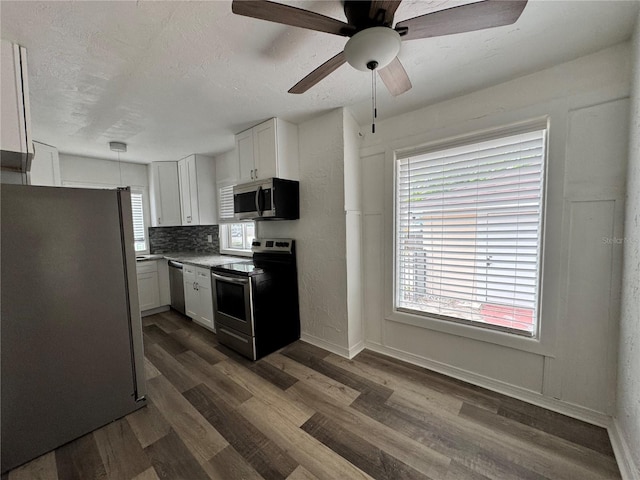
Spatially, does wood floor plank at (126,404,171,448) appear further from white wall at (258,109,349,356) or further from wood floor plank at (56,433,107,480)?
white wall at (258,109,349,356)

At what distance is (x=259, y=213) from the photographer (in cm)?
264

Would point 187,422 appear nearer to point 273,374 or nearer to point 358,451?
point 273,374

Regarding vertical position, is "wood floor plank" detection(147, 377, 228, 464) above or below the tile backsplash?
below

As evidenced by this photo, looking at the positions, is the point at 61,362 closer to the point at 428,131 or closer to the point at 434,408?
the point at 434,408

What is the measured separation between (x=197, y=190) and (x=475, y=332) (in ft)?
13.3

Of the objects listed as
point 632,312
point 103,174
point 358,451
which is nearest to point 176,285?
point 103,174

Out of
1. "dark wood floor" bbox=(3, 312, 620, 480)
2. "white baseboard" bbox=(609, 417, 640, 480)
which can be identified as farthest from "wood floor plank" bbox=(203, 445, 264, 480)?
"white baseboard" bbox=(609, 417, 640, 480)

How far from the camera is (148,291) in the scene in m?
3.74

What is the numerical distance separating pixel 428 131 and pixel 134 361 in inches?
118

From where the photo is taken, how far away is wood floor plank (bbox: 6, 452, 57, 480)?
4.40 ft

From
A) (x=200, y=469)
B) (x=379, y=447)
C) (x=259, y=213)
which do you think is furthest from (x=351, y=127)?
(x=200, y=469)

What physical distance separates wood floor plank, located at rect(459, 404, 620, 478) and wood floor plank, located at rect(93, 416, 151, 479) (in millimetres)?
2067

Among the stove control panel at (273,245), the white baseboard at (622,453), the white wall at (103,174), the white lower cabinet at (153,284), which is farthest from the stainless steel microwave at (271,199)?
the white baseboard at (622,453)

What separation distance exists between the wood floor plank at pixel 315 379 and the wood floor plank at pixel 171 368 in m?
0.69
